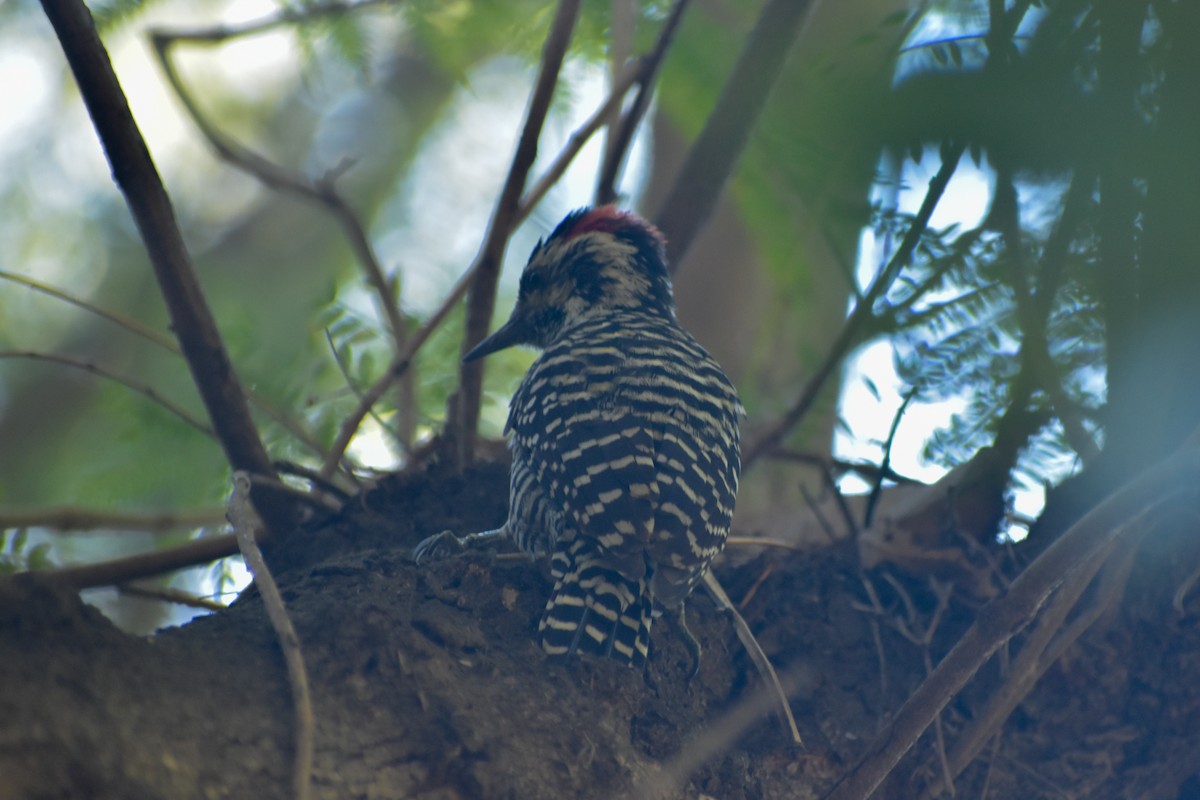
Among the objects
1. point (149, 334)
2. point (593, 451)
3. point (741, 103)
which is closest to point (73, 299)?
point (149, 334)

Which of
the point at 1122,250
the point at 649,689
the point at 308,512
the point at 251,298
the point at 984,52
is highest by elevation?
the point at 251,298

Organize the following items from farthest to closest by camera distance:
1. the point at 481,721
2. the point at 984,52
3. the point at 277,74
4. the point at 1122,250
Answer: the point at 277,74 → the point at 481,721 → the point at 1122,250 → the point at 984,52

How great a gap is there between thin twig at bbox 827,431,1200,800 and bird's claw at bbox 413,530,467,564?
1183 millimetres

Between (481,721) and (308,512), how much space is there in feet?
5.86

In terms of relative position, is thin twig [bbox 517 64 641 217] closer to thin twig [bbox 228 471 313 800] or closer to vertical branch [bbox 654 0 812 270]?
vertical branch [bbox 654 0 812 270]

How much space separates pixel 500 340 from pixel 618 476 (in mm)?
1370

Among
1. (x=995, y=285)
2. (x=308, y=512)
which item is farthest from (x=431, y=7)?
(x=995, y=285)

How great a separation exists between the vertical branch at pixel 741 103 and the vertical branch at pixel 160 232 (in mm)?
1987

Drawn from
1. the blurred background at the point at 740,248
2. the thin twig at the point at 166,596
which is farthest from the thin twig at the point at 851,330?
the thin twig at the point at 166,596

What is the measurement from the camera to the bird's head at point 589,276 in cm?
423

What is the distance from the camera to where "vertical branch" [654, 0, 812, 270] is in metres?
4.00

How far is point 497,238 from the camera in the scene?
133 inches

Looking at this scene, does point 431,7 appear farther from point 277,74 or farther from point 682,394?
point 277,74

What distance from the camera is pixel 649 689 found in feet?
8.47
